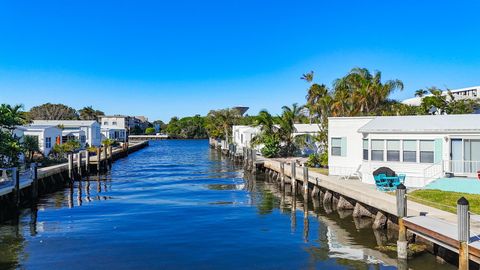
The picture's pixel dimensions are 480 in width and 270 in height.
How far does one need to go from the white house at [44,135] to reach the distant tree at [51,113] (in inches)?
4248

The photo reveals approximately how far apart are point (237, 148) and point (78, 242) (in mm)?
51368

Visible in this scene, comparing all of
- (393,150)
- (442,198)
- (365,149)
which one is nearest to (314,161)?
(365,149)

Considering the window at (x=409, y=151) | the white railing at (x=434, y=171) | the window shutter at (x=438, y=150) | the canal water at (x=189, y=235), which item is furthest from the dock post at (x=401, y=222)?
the window at (x=409, y=151)

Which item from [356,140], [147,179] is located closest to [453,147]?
[356,140]

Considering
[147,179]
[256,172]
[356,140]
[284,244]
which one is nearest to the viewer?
[284,244]

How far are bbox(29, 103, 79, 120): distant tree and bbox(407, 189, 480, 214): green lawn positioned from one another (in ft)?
509

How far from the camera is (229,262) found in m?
Answer: 16.2

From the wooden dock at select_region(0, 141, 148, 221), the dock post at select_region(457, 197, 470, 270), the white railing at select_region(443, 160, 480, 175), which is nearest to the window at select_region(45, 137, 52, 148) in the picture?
the wooden dock at select_region(0, 141, 148, 221)

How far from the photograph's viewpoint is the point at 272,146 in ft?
174

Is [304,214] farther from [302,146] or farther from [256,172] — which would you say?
[302,146]

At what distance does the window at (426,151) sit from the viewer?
25578mm

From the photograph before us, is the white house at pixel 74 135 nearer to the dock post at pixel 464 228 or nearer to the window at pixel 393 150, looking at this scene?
the window at pixel 393 150

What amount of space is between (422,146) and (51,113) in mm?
156267

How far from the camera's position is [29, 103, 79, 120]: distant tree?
156000 millimetres
